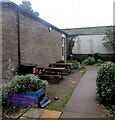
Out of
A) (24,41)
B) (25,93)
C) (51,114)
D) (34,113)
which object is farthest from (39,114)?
(24,41)

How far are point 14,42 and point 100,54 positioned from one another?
39.5 feet

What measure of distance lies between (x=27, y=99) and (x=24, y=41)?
3.13 meters

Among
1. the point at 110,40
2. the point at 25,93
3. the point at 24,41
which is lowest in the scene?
the point at 25,93

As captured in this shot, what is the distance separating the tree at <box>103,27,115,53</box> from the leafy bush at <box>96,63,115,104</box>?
1181cm

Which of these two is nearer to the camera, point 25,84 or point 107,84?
point 107,84

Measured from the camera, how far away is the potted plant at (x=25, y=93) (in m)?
3.32

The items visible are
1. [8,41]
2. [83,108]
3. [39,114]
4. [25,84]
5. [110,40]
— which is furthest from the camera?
[110,40]

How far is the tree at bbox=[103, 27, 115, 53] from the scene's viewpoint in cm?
1414

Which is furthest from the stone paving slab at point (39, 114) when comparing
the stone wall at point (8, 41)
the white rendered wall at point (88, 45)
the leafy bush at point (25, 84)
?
A: the white rendered wall at point (88, 45)

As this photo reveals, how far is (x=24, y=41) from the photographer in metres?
5.75

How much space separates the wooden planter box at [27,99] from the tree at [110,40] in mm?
12924

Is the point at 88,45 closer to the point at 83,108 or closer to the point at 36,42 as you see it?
the point at 36,42

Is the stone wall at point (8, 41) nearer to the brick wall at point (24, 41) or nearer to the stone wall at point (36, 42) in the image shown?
the brick wall at point (24, 41)

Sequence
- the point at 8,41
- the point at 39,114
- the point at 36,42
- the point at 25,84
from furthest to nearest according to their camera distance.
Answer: the point at 36,42
the point at 8,41
the point at 25,84
the point at 39,114
